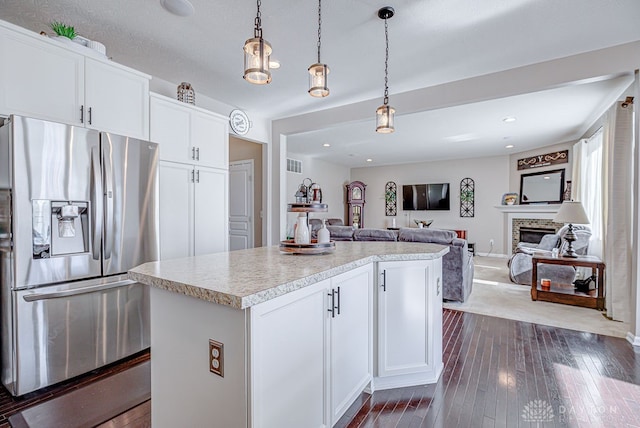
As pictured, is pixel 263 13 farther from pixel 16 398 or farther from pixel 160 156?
pixel 16 398

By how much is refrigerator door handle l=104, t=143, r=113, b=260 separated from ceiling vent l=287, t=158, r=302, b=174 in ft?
17.0

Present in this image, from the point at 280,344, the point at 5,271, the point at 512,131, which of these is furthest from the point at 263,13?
the point at 512,131

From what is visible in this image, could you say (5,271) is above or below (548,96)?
below

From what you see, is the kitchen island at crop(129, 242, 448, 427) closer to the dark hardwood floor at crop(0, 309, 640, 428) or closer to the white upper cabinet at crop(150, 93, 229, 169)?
the dark hardwood floor at crop(0, 309, 640, 428)

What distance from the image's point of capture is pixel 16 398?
195 cm

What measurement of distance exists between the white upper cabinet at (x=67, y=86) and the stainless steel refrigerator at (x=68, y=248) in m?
0.16

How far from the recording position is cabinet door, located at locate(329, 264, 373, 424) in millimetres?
1646

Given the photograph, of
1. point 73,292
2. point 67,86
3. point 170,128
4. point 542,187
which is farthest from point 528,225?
point 67,86

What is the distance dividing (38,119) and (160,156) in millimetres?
990

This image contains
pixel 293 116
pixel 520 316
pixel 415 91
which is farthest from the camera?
pixel 293 116

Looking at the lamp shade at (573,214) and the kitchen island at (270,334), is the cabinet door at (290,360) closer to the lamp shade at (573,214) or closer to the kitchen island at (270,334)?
the kitchen island at (270,334)

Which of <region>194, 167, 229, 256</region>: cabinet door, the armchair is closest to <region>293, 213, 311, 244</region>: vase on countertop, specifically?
<region>194, 167, 229, 256</region>: cabinet door

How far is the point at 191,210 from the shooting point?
322cm

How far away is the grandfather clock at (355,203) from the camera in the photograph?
9.43 meters
